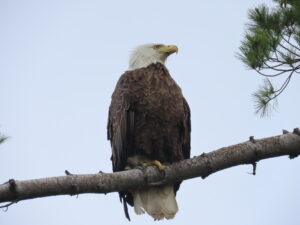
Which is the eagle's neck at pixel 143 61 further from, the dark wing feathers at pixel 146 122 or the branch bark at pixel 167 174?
the branch bark at pixel 167 174

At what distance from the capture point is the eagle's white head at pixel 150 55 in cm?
491

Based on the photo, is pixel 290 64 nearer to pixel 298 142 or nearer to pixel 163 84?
pixel 298 142

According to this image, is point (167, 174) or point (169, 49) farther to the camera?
point (169, 49)

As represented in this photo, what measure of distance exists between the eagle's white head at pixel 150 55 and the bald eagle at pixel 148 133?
76cm

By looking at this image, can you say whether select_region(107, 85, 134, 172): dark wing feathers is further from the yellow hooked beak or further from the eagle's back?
the yellow hooked beak

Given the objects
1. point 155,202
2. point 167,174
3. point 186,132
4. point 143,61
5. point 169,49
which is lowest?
point 155,202

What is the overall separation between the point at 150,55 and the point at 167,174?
6.39 feet

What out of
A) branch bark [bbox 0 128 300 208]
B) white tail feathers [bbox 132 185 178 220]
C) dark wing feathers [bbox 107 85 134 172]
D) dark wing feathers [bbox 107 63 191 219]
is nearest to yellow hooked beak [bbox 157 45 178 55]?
dark wing feathers [bbox 107 63 191 219]

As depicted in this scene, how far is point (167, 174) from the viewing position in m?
3.40

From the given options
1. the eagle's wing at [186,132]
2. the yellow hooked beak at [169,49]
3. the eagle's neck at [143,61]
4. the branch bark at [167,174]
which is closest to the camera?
the branch bark at [167,174]

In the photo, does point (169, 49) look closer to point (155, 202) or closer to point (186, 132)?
point (186, 132)

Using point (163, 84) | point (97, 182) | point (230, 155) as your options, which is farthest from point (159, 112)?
point (97, 182)

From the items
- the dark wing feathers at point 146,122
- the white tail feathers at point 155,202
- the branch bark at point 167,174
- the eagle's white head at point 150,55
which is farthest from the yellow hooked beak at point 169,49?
the branch bark at point 167,174

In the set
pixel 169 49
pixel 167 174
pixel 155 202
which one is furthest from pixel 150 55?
pixel 167 174
